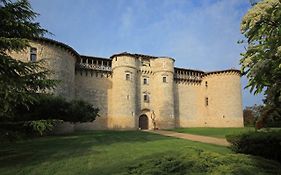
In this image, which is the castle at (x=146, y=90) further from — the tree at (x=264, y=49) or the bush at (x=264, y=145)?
the tree at (x=264, y=49)

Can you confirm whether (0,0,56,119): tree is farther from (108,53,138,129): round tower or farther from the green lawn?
(108,53,138,129): round tower

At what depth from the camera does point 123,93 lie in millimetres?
37281

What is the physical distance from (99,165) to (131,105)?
26976 millimetres

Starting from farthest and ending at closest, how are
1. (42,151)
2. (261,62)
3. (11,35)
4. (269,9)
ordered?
(42,151) → (11,35) → (261,62) → (269,9)

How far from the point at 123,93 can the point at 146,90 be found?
485 cm

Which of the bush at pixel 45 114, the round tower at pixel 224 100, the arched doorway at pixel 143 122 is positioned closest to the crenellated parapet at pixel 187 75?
the round tower at pixel 224 100

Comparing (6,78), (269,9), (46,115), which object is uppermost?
(269,9)

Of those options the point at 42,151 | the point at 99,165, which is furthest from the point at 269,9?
the point at 42,151

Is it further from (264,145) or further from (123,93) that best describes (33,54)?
(264,145)

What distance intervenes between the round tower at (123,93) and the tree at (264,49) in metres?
30.5

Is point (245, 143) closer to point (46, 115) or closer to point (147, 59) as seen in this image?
point (46, 115)

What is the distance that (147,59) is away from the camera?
41.8m

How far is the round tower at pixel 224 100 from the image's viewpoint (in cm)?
4291

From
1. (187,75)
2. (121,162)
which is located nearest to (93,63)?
(187,75)
